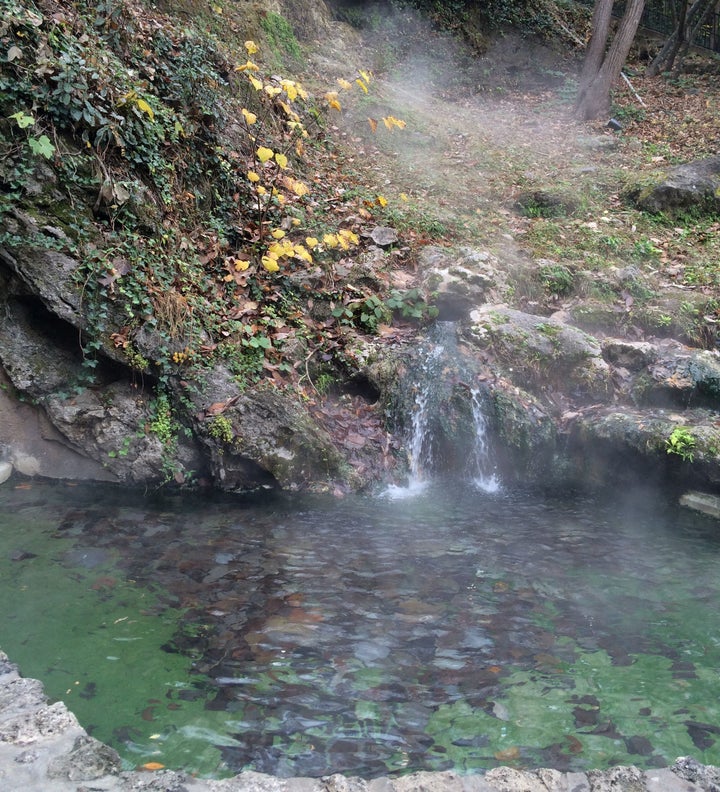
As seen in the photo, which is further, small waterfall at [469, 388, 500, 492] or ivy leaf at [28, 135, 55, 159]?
small waterfall at [469, 388, 500, 492]

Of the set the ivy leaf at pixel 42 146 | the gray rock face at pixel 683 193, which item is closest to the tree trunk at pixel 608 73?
the gray rock face at pixel 683 193

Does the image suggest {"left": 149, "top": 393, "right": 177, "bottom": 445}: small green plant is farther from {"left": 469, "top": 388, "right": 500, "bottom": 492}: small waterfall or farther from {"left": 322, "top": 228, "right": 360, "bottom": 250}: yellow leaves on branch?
{"left": 469, "top": 388, "right": 500, "bottom": 492}: small waterfall

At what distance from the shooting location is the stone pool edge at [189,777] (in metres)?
2.45

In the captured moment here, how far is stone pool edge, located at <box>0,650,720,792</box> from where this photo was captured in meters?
2.45

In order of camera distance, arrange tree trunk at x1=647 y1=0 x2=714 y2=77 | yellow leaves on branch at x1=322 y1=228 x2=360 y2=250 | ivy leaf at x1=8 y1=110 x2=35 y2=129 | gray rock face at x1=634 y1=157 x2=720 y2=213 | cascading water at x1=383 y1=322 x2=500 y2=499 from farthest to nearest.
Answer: tree trunk at x1=647 y1=0 x2=714 y2=77 → gray rock face at x1=634 y1=157 x2=720 y2=213 → yellow leaves on branch at x1=322 y1=228 x2=360 y2=250 → cascading water at x1=383 y1=322 x2=500 y2=499 → ivy leaf at x1=8 y1=110 x2=35 y2=129

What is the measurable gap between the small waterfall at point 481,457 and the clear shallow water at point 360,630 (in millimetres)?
971

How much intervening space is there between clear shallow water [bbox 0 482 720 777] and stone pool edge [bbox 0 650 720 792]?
0.32 meters

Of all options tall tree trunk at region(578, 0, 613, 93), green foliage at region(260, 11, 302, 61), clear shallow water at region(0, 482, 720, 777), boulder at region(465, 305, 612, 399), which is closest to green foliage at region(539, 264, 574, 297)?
boulder at region(465, 305, 612, 399)

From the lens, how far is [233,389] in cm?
639

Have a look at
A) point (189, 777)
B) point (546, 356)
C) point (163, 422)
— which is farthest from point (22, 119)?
point (546, 356)

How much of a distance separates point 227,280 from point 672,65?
18.0 m

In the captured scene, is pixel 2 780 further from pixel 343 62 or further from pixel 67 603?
pixel 343 62

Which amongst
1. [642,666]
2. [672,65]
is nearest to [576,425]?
[642,666]

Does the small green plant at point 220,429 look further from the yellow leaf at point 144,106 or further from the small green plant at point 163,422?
the yellow leaf at point 144,106
